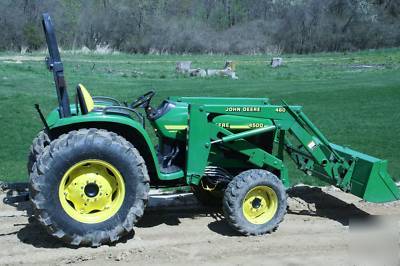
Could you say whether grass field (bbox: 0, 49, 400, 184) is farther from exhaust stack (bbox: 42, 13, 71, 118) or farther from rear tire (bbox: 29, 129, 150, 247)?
rear tire (bbox: 29, 129, 150, 247)

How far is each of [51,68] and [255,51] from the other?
62.2 m

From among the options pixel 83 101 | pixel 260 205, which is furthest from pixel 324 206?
pixel 83 101

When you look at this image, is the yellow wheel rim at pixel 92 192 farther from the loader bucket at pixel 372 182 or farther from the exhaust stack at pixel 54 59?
the loader bucket at pixel 372 182

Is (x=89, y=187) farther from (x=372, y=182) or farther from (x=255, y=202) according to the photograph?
(x=372, y=182)

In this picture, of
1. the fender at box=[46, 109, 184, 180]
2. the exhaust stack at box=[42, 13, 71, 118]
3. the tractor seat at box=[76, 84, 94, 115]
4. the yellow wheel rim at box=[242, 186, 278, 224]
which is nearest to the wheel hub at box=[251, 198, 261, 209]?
the yellow wheel rim at box=[242, 186, 278, 224]

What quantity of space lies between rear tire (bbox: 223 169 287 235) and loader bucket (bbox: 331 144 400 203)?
965 millimetres

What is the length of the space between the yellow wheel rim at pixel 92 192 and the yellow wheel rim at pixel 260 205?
1389 mm

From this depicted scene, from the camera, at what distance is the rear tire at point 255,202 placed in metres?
6.36

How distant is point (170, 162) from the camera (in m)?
6.71

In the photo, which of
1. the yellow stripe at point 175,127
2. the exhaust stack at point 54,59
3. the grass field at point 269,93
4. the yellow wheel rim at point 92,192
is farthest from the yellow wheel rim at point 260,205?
the grass field at point 269,93

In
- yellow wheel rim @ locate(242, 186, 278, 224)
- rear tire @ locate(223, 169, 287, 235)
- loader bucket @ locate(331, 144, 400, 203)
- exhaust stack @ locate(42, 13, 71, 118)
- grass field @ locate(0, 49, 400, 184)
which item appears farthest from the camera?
grass field @ locate(0, 49, 400, 184)

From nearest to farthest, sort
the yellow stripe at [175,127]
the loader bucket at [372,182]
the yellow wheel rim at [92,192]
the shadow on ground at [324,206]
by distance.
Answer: the yellow wheel rim at [92,192], the yellow stripe at [175,127], the loader bucket at [372,182], the shadow on ground at [324,206]

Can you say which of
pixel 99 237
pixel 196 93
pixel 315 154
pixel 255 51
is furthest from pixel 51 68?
pixel 255 51

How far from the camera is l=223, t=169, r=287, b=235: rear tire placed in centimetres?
636
